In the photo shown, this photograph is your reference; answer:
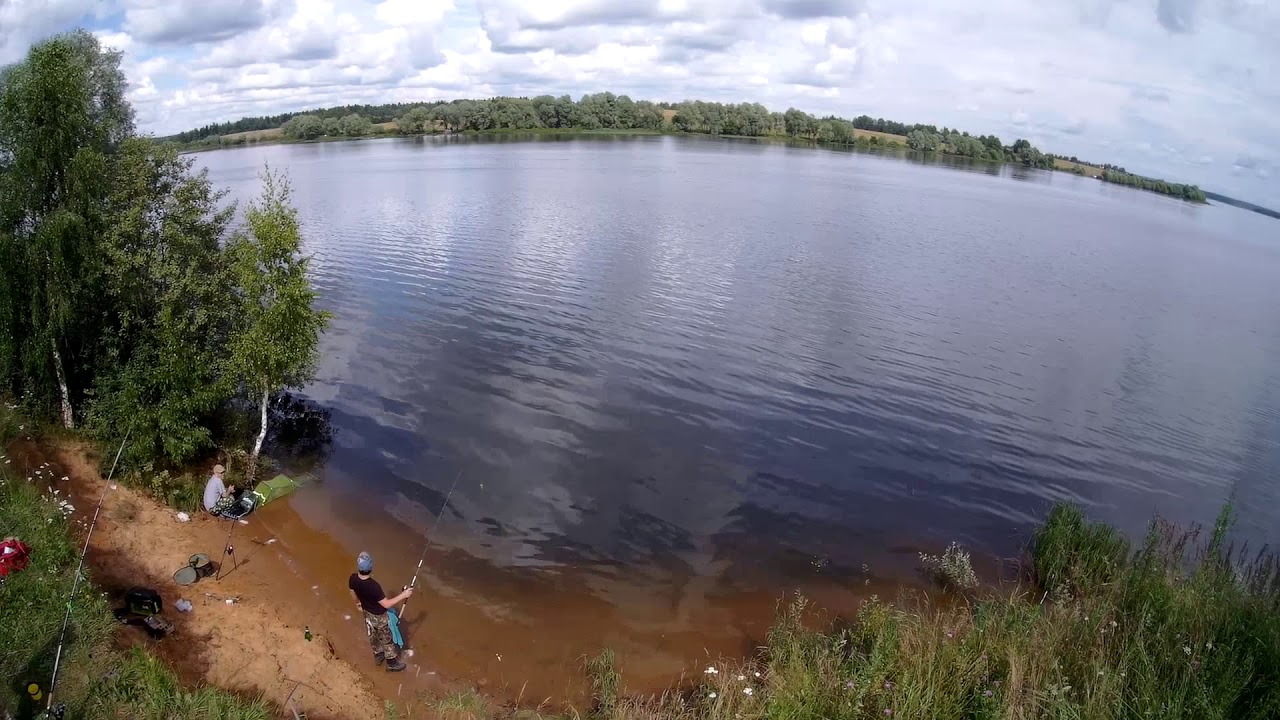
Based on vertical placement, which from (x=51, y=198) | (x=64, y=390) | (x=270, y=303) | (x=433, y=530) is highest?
(x=51, y=198)

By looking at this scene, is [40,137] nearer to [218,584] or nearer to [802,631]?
[218,584]

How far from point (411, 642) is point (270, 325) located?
10008 millimetres

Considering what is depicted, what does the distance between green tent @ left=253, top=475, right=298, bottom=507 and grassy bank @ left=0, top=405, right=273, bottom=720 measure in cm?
511

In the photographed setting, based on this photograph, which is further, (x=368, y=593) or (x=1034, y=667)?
(x=368, y=593)

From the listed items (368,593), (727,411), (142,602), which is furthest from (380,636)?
(727,411)

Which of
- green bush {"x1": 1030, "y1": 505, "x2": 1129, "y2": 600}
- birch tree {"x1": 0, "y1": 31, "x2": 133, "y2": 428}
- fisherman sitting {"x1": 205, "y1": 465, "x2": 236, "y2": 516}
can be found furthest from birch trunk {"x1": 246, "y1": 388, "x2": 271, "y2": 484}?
green bush {"x1": 1030, "y1": 505, "x2": 1129, "y2": 600}

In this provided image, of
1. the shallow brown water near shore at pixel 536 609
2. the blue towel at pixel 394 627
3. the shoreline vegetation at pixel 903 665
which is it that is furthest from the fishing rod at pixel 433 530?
the shoreline vegetation at pixel 903 665

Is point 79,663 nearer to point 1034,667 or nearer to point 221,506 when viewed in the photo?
point 221,506

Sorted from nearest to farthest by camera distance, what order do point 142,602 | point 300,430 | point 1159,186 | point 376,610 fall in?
point 376,610, point 142,602, point 300,430, point 1159,186

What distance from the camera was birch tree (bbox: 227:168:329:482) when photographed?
18.3 meters

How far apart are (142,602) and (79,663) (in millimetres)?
2050

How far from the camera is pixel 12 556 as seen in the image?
1238 cm

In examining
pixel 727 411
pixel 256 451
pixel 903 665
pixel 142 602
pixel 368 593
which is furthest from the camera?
pixel 727 411

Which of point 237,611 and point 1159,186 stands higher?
point 1159,186
